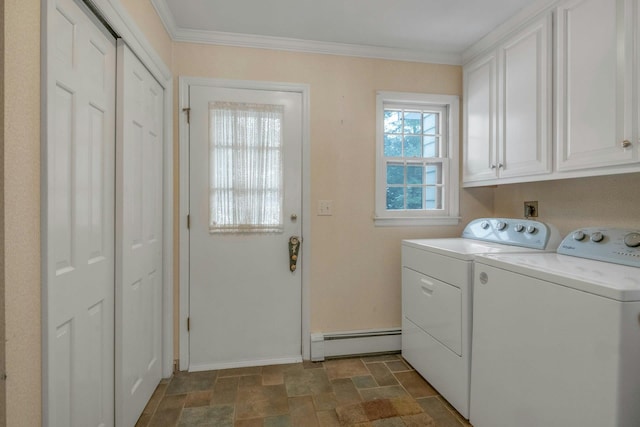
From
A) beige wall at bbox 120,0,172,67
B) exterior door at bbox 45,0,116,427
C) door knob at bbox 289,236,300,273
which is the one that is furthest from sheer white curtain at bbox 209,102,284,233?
exterior door at bbox 45,0,116,427

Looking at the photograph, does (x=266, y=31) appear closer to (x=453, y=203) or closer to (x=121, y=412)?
(x=453, y=203)

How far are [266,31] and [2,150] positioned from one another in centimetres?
183

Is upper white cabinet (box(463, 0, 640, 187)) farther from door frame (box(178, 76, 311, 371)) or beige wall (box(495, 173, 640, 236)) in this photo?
door frame (box(178, 76, 311, 371))

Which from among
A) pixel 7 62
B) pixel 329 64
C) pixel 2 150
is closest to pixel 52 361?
pixel 2 150

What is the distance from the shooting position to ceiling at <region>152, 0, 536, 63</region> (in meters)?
1.89

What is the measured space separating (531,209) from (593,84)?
97 centimetres

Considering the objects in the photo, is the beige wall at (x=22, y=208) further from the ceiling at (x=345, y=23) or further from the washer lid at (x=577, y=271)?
the washer lid at (x=577, y=271)

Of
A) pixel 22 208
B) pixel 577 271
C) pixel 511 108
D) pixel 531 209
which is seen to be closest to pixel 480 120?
pixel 511 108

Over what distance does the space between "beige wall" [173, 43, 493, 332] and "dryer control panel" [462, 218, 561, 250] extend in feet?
1.32

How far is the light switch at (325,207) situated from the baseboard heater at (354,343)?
924 millimetres

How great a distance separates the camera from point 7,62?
797mm

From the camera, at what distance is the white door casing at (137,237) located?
1.47m

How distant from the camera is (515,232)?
6.48 ft

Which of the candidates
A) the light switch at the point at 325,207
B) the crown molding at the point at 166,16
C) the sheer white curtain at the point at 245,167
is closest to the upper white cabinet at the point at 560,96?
the light switch at the point at 325,207
